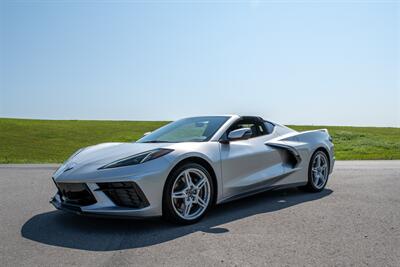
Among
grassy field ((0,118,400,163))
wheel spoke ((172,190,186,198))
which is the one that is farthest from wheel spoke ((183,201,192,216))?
grassy field ((0,118,400,163))

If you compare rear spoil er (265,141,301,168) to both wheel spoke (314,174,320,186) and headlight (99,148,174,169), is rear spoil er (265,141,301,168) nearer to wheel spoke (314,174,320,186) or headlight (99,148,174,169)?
wheel spoke (314,174,320,186)

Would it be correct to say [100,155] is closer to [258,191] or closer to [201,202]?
[201,202]

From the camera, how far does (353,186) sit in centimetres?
751

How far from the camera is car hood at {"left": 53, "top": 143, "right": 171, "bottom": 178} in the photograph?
4.67 m

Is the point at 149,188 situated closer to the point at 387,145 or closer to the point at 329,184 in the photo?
the point at 329,184

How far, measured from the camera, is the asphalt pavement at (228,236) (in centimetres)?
349

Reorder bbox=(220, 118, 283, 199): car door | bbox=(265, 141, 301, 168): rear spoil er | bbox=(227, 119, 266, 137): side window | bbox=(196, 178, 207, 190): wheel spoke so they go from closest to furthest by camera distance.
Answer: bbox=(196, 178, 207, 190): wheel spoke → bbox=(220, 118, 283, 199): car door → bbox=(227, 119, 266, 137): side window → bbox=(265, 141, 301, 168): rear spoil er

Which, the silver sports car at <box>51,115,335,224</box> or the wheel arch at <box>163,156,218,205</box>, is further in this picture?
the wheel arch at <box>163,156,218,205</box>

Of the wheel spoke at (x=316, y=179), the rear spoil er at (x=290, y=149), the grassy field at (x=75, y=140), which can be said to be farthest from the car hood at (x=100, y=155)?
the grassy field at (x=75, y=140)

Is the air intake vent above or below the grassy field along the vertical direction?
above

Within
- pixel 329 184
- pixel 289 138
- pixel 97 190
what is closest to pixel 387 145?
pixel 329 184

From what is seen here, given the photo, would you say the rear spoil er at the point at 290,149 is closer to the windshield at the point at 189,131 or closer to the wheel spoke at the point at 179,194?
the windshield at the point at 189,131

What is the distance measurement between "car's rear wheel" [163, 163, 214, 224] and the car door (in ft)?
1.11

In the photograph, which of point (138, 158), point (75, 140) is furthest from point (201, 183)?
point (75, 140)
